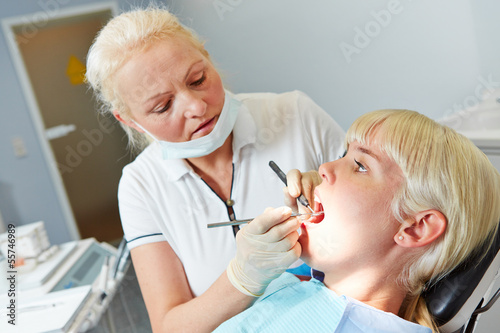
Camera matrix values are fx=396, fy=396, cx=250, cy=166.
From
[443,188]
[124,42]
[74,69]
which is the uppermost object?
[74,69]

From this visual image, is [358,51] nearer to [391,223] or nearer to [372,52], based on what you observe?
[372,52]

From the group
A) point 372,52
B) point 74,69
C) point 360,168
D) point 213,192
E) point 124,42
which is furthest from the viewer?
point 74,69

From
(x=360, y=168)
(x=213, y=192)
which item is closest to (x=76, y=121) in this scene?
(x=213, y=192)

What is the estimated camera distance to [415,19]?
1.61m

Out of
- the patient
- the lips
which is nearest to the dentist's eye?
the patient

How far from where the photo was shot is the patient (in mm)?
988

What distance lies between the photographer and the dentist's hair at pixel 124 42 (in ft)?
3.87

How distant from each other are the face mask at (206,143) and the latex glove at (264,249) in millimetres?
364

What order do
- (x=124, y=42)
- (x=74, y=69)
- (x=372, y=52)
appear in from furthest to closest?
(x=74, y=69), (x=372, y=52), (x=124, y=42)

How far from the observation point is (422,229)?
40.3 inches

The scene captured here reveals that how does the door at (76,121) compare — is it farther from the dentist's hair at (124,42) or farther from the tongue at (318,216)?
the tongue at (318,216)

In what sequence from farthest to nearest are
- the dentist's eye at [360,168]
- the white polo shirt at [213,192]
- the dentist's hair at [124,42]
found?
the white polo shirt at [213,192]
the dentist's hair at [124,42]
the dentist's eye at [360,168]

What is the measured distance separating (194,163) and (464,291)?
2.98ft

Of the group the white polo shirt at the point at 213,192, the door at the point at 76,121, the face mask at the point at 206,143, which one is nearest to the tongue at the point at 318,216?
the white polo shirt at the point at 213,192
